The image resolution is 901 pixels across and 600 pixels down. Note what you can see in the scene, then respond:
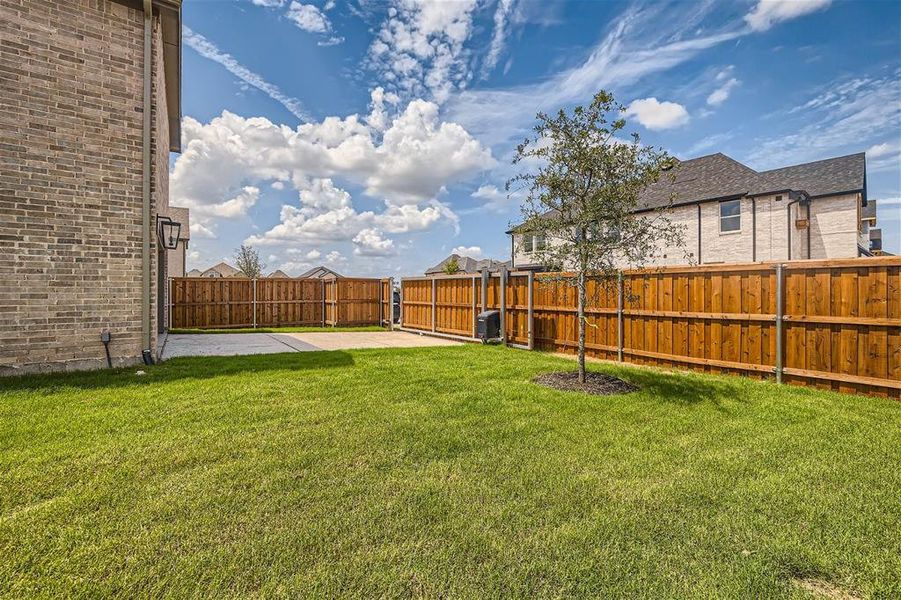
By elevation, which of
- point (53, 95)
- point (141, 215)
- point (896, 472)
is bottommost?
point (896, 472)

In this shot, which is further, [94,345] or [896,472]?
[94,345]

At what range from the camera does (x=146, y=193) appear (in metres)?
6.86

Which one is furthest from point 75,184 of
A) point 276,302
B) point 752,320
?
point 276,302

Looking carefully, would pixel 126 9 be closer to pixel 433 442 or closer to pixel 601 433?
pixel 433 442

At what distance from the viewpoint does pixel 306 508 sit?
8.26ft

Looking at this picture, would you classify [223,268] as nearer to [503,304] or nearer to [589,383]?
[503,304]

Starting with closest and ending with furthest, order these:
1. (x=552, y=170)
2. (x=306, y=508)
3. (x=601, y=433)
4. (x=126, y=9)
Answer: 1. (x=306, y=508)
2. (x=601, y=433)
3. (x=552, y=170)
4. (x=126, y=9)

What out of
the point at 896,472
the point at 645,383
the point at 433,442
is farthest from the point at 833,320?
the point at 433,442

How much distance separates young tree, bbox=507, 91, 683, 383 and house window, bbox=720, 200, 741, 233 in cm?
1434

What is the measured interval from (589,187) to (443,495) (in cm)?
501

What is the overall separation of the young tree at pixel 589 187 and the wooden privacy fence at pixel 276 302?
1156 centimetres

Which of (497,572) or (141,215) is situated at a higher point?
(141,215)

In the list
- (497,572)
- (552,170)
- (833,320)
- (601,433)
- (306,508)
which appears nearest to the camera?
(497,572)

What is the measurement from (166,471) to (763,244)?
20.5 meters
